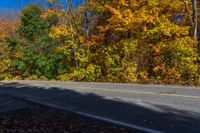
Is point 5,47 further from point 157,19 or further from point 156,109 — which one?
point 156,109

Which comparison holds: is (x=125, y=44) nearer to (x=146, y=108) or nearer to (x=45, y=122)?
(x=146, y=108)

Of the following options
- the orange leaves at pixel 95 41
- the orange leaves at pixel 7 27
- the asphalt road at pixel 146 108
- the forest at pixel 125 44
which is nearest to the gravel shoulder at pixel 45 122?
the asphalt road at pixel 146 108

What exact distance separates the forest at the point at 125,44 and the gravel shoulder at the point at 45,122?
33.0 feet

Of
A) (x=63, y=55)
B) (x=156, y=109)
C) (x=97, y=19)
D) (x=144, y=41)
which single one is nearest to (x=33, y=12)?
(x=63, y=55)

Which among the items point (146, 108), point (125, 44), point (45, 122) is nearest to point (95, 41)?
point (125, 44)

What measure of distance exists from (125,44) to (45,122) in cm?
1761

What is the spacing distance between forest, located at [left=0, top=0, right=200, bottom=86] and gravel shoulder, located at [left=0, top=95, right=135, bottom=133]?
33.0 ft

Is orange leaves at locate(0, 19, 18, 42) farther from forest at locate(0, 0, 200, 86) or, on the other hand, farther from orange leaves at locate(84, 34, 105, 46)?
orange leaves at locate(84, 34, 105, 46)

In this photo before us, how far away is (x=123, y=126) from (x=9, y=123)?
3.37 meters

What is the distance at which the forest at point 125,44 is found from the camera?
2384cm

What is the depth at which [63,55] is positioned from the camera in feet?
117

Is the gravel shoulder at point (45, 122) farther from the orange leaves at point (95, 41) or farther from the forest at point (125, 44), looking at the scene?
the orange leaves at point (95, 41)

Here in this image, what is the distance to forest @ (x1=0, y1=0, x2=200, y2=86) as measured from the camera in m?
23.8

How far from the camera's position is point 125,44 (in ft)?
89.0
